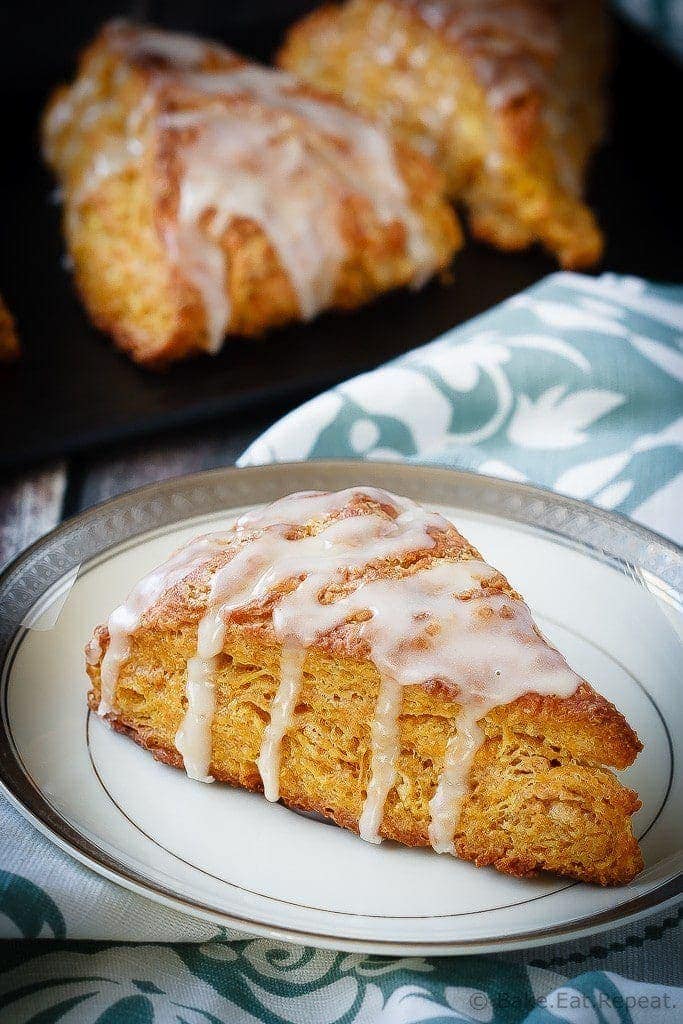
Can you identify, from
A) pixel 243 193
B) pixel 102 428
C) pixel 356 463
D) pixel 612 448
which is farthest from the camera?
pixel 243 193

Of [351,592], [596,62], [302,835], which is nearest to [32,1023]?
[302,835]

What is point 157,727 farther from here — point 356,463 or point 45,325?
point 45,325

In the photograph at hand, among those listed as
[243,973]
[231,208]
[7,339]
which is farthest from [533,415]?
[243,973]

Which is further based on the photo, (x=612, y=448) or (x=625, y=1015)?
(x=612, y=448)

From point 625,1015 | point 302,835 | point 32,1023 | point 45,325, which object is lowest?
point 45,325

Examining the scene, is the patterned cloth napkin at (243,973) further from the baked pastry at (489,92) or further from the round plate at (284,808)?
the baked pastry at (489,92)

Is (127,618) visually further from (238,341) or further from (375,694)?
(238,341)

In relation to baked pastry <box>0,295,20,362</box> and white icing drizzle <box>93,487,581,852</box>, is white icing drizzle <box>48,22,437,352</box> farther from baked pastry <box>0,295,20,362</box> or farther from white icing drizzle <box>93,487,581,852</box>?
white icing drizzle <box>93,487,581,852</box>
